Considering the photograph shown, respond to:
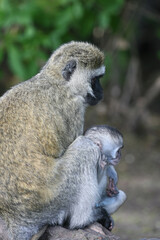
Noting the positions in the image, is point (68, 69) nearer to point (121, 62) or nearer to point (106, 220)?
point (106, 220)

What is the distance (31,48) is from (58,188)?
4588mm

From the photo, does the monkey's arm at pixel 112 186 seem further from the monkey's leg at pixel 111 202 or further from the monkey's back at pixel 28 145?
the monkey's back at pixel 28 145

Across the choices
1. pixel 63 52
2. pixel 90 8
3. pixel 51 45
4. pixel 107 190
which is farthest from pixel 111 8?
pixel 107 190

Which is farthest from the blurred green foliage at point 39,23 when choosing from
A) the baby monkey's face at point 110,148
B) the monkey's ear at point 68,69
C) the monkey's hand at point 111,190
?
the monkey's hand at point 111,190

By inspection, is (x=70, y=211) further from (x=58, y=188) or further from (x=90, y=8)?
(x=90, y=8)

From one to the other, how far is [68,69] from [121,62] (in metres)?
7.54

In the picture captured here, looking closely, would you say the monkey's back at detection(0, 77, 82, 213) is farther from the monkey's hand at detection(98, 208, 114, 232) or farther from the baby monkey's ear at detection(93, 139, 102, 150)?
the monkey's hand at detection(98, 208, 114, 232)

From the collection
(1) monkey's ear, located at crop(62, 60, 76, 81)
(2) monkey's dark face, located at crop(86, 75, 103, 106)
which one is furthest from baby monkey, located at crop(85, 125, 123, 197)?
(1) monkey's ear, located at crop(62, 60, 76, 81)

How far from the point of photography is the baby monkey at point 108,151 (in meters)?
6.15

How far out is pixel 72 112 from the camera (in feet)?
19.8

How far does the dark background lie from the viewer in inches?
365

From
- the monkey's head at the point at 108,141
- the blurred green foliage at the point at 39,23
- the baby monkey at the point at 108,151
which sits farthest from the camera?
the blurred green foliage at the point at 39,23

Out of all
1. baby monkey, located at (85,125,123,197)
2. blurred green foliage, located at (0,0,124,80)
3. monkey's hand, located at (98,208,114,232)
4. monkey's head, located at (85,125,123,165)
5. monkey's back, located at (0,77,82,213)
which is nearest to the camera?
monkey's back, located at (0,77,82,213)

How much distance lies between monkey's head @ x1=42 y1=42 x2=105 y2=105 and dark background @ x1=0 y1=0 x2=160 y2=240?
98.0 inches
